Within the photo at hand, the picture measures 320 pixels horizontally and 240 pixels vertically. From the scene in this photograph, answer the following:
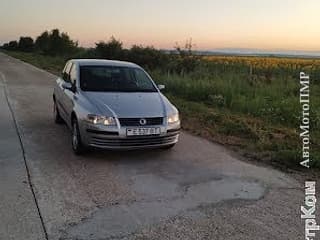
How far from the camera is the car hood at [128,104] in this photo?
6.29 m

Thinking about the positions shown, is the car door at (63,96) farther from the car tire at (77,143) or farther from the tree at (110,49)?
the tree at (110,49)

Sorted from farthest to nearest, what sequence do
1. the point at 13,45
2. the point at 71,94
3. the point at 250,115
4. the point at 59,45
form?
the point at 13,45 → the point at 59,45 → the point at 250,115 → the point at 71,94

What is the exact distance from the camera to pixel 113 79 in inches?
300

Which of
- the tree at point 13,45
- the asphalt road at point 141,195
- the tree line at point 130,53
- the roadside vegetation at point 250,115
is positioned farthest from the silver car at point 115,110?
the tree at point 13,45

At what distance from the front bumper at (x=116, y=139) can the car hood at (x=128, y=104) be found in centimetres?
26

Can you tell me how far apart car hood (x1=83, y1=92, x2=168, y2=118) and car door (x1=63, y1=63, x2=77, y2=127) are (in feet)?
1.41

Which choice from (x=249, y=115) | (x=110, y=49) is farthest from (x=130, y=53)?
(x=249, y=115)

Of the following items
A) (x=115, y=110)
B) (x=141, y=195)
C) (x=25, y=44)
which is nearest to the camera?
(x=141, y=195)

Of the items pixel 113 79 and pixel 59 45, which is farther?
pixel 59 45

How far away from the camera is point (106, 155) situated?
6.72m

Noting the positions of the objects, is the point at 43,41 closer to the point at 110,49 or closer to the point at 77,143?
the point at 110,49

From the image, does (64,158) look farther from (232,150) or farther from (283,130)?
(283,130)

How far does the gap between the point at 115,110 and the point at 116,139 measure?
0.46m

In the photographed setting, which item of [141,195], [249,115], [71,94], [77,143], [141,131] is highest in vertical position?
[71,94]
